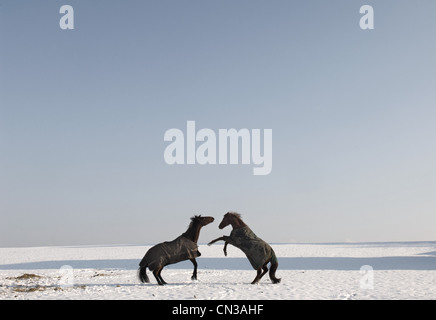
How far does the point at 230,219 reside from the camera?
13.4m

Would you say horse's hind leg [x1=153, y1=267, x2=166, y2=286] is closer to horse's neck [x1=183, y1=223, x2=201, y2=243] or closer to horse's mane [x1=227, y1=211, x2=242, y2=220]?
horse's neck [x1=183, y1=223, x2=201, y2=243]

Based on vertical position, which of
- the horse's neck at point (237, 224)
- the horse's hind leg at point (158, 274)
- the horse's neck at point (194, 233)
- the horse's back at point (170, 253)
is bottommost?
the horse's hind leg at point (158, 274)

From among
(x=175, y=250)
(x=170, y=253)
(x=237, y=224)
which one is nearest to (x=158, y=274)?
(x=170, y=253)

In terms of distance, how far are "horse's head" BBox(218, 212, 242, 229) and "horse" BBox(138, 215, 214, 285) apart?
1.45 ft

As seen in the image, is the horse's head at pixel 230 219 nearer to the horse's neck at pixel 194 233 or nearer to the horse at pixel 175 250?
the horse at pixel 175 250

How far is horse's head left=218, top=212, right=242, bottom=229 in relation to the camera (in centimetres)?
1337

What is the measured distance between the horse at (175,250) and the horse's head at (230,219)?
17.4 inches

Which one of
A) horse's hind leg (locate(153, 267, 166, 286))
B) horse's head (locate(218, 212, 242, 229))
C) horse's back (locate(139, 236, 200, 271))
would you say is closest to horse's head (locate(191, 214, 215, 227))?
horse's head (locate(218, 212, 242, 229))

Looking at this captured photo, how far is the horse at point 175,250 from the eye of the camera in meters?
13.2

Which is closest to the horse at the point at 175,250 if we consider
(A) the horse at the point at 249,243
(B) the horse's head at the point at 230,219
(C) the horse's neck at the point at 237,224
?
(B) the horse's head at the point at 230,219
